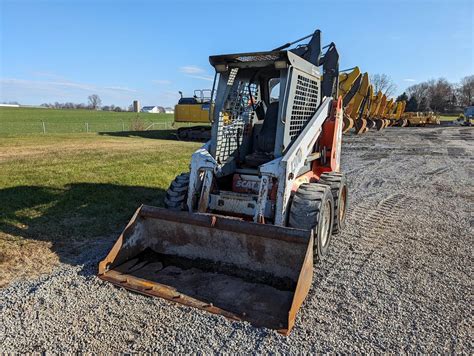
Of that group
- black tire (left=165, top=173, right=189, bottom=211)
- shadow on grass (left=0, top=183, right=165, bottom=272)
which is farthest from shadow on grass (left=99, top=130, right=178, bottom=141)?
black tire (left=165, top=173, right=189, bottom=211)

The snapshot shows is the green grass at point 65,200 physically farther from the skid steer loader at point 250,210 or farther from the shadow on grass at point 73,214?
the skid steer loader at point 250,210

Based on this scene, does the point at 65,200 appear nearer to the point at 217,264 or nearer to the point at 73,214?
the point at 73,214

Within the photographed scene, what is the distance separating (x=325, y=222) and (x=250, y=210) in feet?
3.31

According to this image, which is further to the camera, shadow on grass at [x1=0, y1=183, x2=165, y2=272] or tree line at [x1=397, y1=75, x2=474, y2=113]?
tree line at [x1=397, y1=75, x2=474, y2=113]

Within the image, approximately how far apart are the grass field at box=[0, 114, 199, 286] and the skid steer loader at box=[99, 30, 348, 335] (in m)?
1.24

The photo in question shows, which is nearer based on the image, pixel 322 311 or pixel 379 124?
pixel 322 311

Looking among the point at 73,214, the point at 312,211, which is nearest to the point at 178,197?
the point at 312,211

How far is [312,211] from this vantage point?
4.35 meters

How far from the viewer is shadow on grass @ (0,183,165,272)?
5227 mm

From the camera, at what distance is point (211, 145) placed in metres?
5.17

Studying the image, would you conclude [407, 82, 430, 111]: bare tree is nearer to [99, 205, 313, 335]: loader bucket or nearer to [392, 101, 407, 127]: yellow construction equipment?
[392, 101, 407, 127]: yellow construction equipment

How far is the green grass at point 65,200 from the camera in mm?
4926

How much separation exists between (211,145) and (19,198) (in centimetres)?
438

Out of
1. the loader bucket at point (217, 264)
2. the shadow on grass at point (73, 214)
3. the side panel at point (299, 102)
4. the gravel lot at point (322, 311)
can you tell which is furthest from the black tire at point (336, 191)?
the shadow on grass at point (73, 214)
